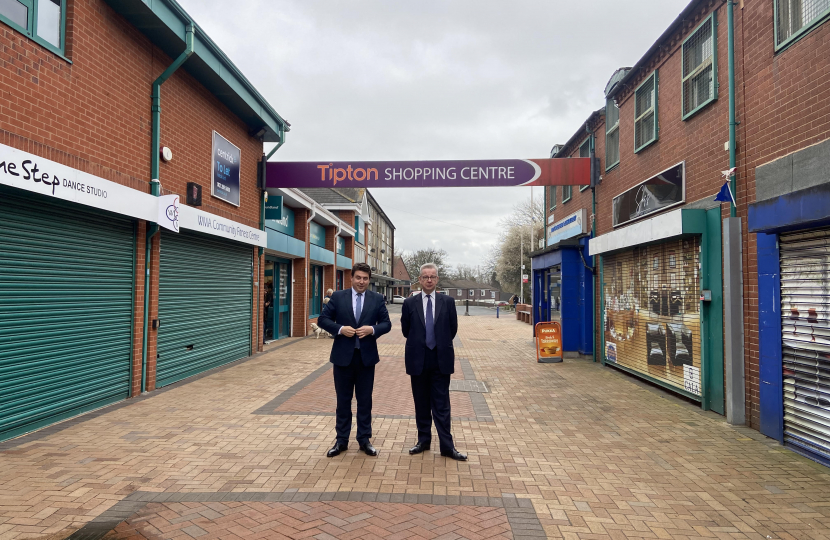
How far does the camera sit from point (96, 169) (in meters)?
6.22

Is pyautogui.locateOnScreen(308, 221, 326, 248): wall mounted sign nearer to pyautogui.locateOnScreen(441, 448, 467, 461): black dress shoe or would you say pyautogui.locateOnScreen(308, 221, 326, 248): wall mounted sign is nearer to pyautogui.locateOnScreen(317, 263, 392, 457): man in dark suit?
pyautogui.locateOnScreen(317, 263, 392, 457): man in dark suit

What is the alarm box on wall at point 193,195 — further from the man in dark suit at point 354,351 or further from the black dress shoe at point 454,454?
the black dress shoe at point 454,454

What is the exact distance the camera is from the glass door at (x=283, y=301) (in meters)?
15.5

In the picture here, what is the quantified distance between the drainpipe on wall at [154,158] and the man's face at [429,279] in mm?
4713

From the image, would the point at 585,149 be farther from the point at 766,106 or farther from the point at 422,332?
the point at 422,332

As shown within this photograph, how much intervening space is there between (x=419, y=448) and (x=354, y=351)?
3.73 feet

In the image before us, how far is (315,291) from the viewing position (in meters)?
19.6

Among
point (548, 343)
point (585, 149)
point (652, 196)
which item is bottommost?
point (548, 343)

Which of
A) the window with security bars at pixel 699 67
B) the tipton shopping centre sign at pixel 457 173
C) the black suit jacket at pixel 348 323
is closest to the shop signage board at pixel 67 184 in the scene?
the black suit jacket at pixel 348 323

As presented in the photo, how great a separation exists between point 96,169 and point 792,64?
7989mm

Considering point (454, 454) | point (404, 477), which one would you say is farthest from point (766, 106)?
point (404, 477)

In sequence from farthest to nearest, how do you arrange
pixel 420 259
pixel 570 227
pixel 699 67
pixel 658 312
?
pixel 420 259 → pixel 570 227 → pixel 658 312 → pixel 699 67

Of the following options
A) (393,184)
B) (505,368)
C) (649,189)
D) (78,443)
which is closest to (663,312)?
(649,189)

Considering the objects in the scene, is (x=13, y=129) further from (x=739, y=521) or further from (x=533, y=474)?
(x=739, y=521)
